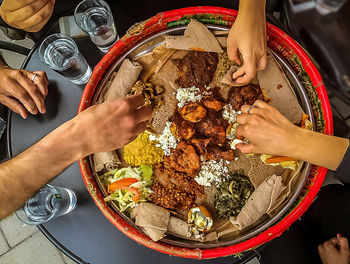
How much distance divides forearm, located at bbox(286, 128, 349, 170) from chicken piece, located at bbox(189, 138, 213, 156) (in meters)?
0.46

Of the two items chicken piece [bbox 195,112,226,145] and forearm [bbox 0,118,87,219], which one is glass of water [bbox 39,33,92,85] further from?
chicken piece [bbox 195,112,226,145]

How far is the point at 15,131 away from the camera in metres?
1.67

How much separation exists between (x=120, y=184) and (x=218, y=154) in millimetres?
606

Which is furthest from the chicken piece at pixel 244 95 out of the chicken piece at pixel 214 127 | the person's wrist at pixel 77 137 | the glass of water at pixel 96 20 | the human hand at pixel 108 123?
the person's wrist at pixel 77 137

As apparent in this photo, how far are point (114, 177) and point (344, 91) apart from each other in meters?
1.33

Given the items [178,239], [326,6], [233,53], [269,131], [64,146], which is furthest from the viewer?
[178,239]

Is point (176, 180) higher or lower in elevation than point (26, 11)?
lower

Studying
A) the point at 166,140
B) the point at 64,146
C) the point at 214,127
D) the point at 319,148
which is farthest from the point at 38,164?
the point at 319,148

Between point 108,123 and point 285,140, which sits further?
point 285,140

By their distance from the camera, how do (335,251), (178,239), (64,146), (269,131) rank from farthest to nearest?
1. (335,251)
2. (178,239)
3. (269,131)
4. (64,146)

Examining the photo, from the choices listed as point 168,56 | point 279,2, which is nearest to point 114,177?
point 168,56

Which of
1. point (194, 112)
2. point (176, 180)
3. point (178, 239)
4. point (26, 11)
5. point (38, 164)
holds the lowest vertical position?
point (178, 239)

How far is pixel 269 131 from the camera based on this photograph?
133 cm

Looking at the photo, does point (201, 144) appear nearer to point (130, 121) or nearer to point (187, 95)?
point (187, 95)
